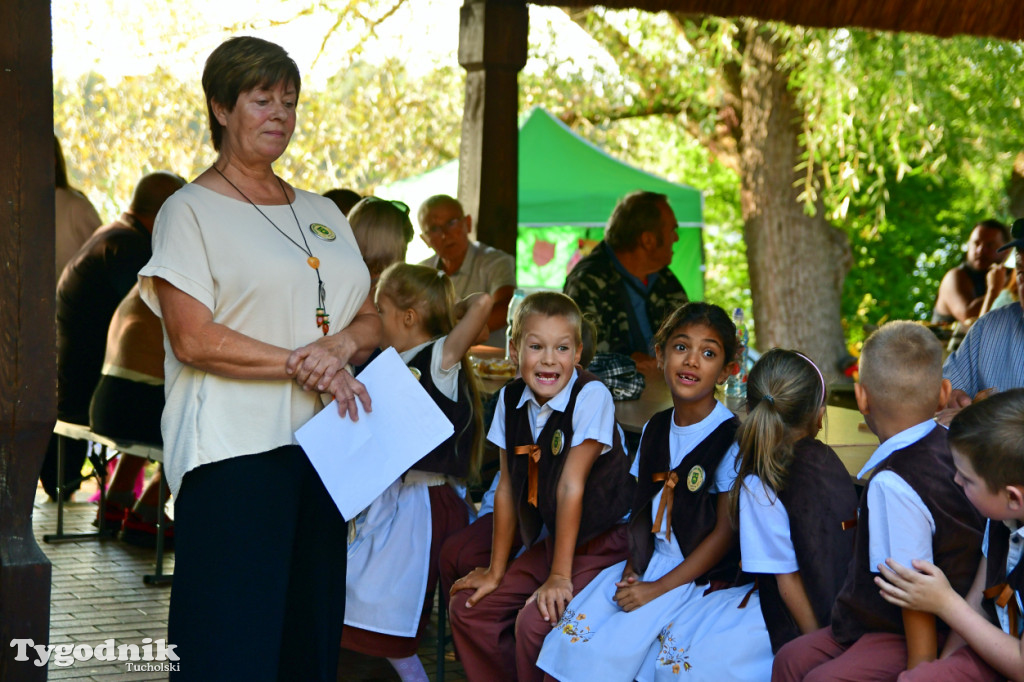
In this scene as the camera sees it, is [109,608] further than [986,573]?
Yes

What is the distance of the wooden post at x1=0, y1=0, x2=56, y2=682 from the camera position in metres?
2.58

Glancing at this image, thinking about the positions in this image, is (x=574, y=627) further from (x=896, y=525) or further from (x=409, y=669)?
(x=896, y=525)

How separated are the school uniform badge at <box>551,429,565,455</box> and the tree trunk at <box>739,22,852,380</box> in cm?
643

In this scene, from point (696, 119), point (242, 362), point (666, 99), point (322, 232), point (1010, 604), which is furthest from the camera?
point (666, 99)

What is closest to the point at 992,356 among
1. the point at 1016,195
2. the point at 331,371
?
the point at 331,371

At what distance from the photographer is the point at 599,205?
9.98 m

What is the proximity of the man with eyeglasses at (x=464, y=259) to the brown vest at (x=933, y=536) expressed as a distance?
10.1ft

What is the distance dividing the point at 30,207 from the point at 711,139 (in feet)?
27.3

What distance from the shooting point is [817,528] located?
2447mm

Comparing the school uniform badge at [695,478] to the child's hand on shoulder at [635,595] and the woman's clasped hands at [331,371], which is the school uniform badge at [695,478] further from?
the woman's clasped hands at [331,371]

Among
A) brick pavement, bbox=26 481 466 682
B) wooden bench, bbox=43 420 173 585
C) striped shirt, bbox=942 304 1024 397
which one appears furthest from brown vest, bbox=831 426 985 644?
wooden bench, bbox=43 420 173 585

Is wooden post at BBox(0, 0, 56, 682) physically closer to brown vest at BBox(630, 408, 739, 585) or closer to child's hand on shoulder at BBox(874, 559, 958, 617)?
brown vest at BBox(630, 408, 739, 585)

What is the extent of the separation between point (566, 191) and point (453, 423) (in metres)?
6.91

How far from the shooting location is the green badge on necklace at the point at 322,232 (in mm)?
2420
